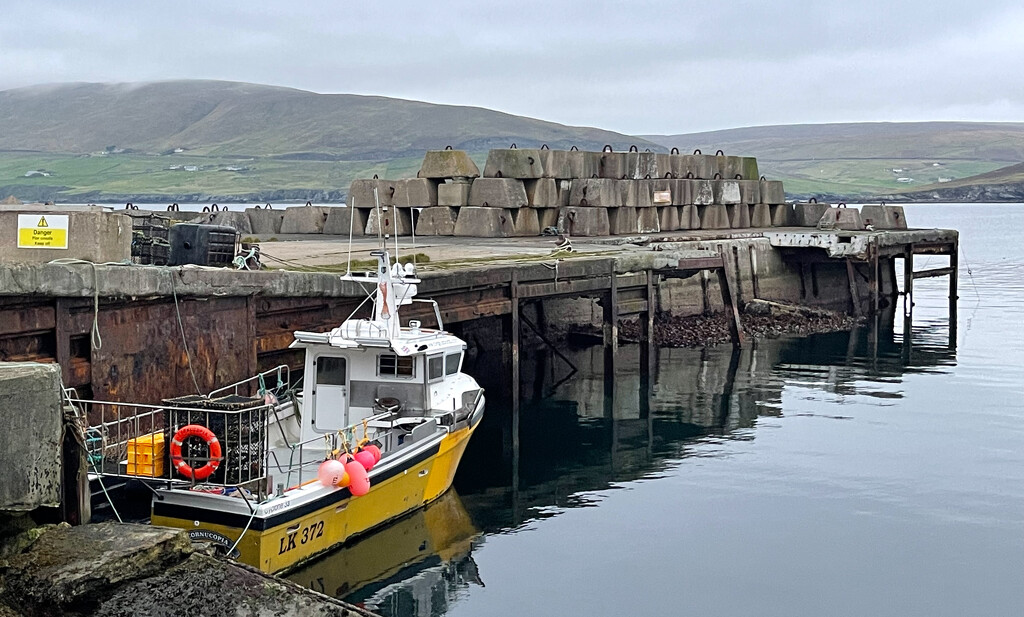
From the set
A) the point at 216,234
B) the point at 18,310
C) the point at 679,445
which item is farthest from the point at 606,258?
the point at 18,310

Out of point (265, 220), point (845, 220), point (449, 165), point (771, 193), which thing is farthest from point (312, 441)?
point (771, 193)

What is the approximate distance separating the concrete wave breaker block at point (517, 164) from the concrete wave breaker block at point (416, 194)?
84.6 inches

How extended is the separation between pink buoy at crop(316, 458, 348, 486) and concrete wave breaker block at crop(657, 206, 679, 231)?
103 ft

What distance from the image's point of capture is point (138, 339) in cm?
1677

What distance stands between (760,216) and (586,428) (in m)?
26.8

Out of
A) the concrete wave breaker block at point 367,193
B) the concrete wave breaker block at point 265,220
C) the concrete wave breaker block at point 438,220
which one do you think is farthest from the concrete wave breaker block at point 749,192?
the concrete wave breaker block at point 265,220

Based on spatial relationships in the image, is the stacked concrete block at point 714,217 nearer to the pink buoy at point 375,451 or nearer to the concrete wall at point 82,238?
the concrete wall at point 82,238

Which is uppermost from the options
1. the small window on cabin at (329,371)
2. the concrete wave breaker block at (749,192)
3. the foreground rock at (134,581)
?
the concrete wave breaker block at (749,192)

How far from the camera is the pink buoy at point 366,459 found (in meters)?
15.4

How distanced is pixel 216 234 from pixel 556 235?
22.1 metres

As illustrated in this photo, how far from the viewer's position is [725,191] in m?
48.0

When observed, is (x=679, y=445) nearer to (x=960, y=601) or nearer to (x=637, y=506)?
(x=637, y=506)

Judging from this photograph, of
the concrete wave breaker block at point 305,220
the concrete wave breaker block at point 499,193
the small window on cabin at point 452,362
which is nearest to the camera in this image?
the small window on cabin at point 452,362

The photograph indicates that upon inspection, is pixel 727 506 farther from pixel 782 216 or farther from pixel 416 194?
pixel 782 216
